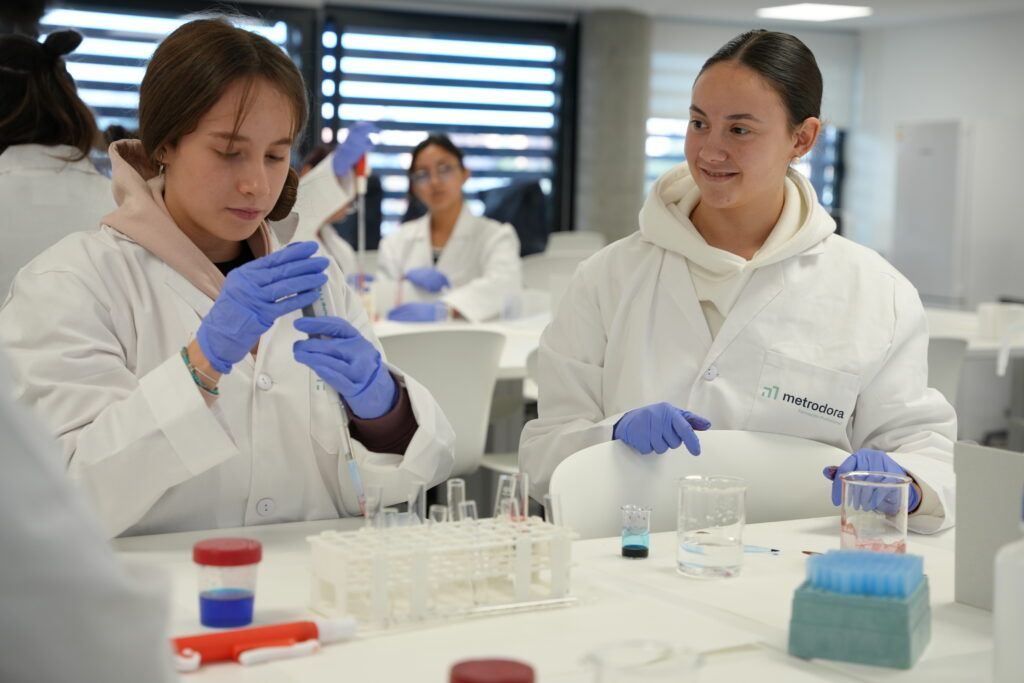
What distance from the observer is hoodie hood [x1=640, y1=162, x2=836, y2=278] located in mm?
2012

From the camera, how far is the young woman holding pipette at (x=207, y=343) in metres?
1.45

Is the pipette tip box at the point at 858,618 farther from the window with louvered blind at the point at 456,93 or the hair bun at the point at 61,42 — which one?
the window with louvered blind at the point at 456,93

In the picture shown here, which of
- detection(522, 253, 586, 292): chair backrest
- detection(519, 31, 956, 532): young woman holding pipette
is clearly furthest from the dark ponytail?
detection(522, 253, 586, 292): chair backrest

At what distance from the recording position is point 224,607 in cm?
112

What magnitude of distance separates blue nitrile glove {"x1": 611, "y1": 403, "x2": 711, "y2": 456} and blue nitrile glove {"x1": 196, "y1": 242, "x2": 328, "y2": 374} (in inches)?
20.2

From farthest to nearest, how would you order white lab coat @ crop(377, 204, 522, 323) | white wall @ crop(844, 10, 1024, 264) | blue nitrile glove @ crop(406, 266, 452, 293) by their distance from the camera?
white wall @ crop(844, 10, 1024, 264)
white lab coat @ crop(377, 204, 522, 323)
blue nitrile glove @ crop(406, 266, 452, 293)

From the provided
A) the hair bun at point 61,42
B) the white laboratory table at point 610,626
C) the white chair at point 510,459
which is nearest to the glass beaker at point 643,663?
the white laboratory table at point 610,626

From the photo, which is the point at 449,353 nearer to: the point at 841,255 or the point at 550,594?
the point at 841,255

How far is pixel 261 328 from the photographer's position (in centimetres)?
147

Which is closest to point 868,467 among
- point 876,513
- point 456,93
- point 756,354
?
point 876,513

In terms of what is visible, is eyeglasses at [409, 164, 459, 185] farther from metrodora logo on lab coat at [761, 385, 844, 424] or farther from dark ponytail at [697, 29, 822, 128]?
metrodora logo on lab coat at [761, 385, 844, 424]

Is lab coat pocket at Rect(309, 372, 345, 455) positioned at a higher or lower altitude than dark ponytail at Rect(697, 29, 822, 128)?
lower

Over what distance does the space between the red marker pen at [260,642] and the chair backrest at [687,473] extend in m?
0.53

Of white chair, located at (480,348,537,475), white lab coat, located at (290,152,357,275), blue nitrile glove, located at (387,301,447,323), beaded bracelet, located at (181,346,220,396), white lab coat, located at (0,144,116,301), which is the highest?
white lab coat, located at (290,152,357,275)
